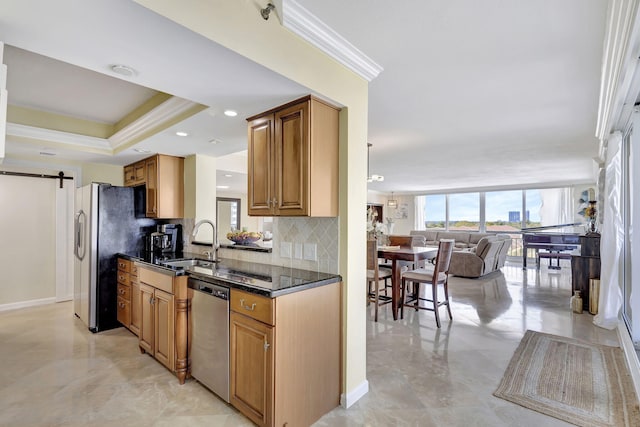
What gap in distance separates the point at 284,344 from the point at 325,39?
1.81 metres

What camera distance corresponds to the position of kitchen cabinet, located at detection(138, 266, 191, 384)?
244 cm

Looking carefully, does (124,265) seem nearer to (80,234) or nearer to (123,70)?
(80,234)

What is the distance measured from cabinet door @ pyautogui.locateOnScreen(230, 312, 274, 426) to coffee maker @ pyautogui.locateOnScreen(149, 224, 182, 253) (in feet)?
7.21

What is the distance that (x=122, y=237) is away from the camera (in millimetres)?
3867

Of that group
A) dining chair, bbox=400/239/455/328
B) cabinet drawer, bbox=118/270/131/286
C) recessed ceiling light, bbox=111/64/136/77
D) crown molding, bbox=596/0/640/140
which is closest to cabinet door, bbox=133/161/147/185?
cabinet drawer, bbox=118/270/131/286

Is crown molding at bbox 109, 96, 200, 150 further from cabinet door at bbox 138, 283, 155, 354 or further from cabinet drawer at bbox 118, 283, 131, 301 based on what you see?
cabinet drawer at bbox 118, 283, 131, 301

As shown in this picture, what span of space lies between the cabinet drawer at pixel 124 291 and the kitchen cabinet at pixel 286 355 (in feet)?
6.91

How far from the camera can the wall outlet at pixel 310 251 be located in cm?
237

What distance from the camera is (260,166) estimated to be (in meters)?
2.36

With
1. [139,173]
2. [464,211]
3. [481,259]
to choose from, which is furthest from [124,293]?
[464,211]

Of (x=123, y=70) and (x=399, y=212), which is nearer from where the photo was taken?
(x=123, y=70)

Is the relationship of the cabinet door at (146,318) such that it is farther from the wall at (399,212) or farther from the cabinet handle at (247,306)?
the wall at (399,212)

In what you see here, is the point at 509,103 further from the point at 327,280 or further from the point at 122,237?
the point at 122,237

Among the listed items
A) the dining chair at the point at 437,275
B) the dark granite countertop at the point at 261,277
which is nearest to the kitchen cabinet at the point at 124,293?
the dark granite countertop at the point at 261,277
